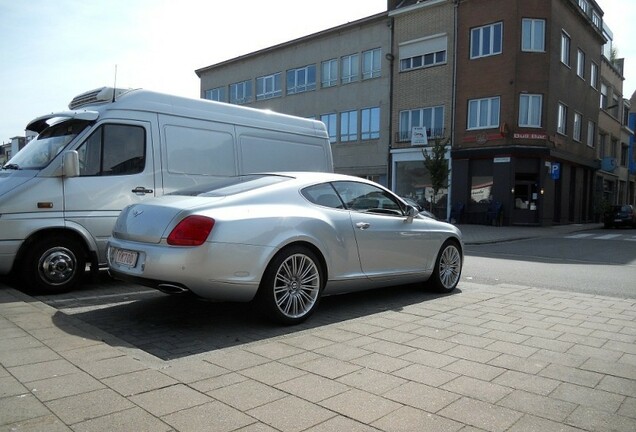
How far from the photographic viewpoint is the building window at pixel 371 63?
1228 inches

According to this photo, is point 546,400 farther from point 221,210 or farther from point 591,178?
point 591,178

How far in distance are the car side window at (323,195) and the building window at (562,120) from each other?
2667 cm

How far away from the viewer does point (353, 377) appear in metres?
3.52

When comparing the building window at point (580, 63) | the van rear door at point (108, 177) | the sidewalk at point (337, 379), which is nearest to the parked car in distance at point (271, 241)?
the sidewalk at point (337, 379)

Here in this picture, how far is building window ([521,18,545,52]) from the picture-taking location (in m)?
26.1

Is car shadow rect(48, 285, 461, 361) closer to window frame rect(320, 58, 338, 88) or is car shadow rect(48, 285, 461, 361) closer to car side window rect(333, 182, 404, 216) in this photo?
car side window rect(333, 182, 404, 216)

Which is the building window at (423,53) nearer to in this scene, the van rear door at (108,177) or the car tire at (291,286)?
the van rear door at (108,177)

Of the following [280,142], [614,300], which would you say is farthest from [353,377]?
[280,142]

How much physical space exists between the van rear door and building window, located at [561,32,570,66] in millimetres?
27992

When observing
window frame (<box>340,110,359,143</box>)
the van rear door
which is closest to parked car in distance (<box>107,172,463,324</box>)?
the van rear door

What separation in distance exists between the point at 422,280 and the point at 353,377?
322cm

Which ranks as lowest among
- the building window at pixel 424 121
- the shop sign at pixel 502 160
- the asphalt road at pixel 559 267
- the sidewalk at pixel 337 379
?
the asphalt road at pixel 559 267

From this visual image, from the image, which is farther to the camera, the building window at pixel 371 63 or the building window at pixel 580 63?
the building window at pixel 371 63

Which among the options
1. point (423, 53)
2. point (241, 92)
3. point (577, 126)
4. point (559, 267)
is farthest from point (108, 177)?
point (241, 92)
